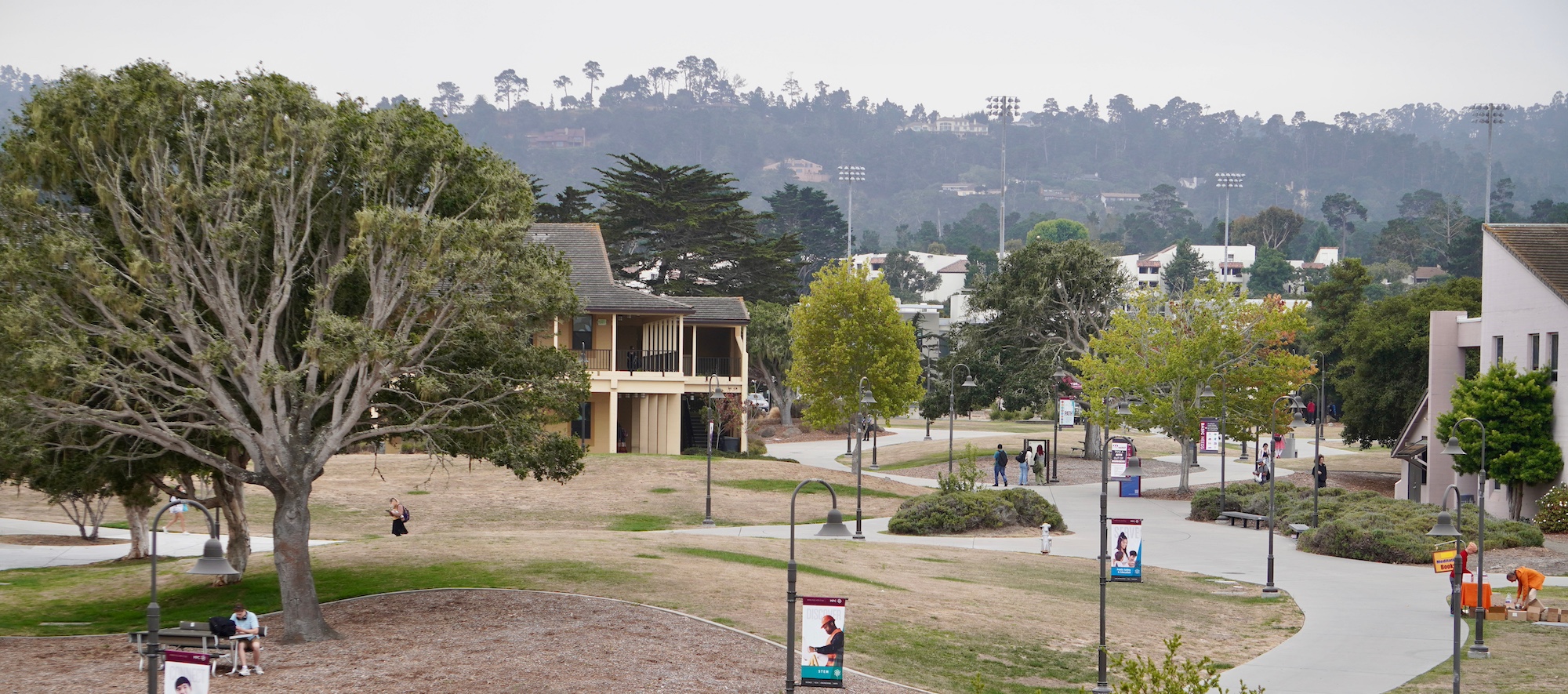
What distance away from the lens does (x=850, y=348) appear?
180 feet

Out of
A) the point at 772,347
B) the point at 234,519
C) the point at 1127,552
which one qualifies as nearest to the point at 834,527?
the point at 1127,552

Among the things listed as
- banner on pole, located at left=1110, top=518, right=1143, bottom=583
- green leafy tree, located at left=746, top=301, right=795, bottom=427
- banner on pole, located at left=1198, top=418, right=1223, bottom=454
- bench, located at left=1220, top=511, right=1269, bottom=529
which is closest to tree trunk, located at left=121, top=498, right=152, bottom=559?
banner on pole, located at left=1110, top=518, right=1143, bottom=583

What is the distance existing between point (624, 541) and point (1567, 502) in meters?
30.4

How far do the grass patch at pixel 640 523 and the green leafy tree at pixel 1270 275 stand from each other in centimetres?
14236

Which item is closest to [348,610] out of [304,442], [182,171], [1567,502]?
[304,442]

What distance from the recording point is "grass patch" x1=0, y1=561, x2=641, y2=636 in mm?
24922

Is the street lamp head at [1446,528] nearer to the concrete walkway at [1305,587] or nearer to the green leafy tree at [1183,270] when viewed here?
the concrete walkway at [1305,587]

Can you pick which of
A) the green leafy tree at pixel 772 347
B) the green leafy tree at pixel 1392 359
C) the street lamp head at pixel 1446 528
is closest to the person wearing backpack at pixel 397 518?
the street lamp head at pixel 1446 528

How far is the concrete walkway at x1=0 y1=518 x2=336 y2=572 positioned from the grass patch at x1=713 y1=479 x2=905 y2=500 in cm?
→ 1744

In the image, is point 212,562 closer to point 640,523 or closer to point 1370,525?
point 640,523

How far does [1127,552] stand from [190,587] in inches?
734

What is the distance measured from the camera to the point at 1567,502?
4331 centimetres

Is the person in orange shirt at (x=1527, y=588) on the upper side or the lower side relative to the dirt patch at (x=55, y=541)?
upper

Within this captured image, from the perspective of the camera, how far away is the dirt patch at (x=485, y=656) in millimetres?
19984
